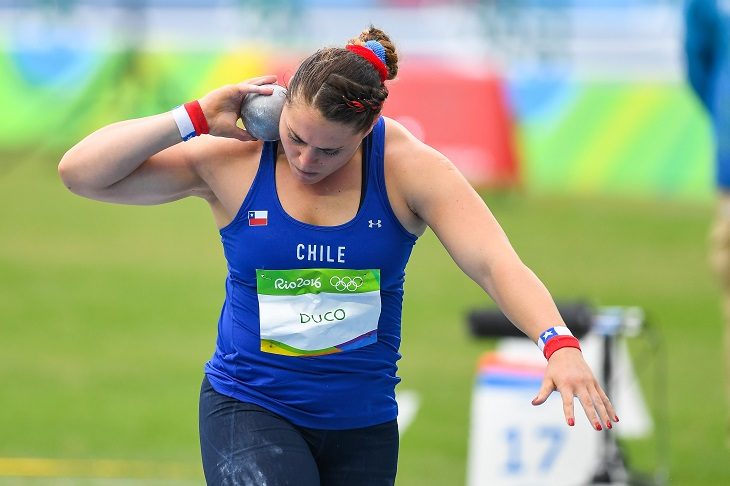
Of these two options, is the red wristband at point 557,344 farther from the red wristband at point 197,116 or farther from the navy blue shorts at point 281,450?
the red wristband at point 197,116

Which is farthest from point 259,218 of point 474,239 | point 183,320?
point 183,320

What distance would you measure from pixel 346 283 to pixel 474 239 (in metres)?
0.38

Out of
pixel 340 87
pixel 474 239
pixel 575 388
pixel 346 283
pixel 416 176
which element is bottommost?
pixel 575 388

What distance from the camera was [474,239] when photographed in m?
3.70

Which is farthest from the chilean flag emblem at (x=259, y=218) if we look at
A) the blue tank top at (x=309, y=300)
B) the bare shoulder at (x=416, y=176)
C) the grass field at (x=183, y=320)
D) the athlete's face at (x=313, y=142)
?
the grass field at (x=183, y=320)

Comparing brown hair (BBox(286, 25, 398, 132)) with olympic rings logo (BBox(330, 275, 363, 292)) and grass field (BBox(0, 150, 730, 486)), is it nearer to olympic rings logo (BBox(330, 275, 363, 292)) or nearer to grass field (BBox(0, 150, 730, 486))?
olympic rings logo (BBox(330, 275, 363, 292))

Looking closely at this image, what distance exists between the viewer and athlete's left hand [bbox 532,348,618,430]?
3.35 m

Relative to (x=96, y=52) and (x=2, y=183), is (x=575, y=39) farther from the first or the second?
(x=2, y=183)

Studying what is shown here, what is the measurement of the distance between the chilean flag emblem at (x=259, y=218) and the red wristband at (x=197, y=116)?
27 centimetres

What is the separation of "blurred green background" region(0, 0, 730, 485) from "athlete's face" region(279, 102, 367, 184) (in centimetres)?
359

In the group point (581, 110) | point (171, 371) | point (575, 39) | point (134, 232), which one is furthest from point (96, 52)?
point (575, 39)

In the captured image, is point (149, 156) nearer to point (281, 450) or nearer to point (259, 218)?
point (259, 218)

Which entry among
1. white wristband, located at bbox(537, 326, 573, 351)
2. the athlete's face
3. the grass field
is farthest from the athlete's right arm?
the grass field

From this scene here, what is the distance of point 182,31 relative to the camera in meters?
28.8
